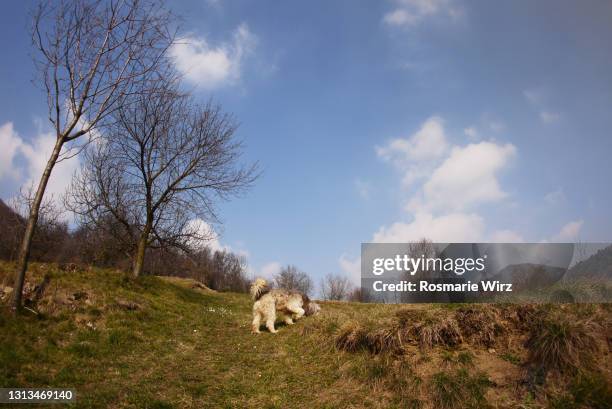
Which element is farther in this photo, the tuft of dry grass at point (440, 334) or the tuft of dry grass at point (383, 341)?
the tuft of dry grass at point (383, 341)

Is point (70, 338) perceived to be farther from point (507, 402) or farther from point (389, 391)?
point (507, 402)

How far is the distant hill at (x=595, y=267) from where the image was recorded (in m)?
11.1

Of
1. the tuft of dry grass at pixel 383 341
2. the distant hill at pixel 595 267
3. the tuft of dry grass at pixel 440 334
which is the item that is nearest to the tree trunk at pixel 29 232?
the tuft of dry grass at pixel 383 341

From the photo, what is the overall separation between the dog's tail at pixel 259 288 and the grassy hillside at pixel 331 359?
5.66ft

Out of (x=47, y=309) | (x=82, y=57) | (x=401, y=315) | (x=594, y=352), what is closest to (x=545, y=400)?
(x=594, y=352)

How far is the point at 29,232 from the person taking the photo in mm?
11422

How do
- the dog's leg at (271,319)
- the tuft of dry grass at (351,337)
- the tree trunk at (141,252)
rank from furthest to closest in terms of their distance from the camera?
the tree trunk at (141,252), the dog's leg at (271,319), the tuft of dry grass at (351,337)

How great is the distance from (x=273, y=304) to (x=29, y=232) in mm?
7464

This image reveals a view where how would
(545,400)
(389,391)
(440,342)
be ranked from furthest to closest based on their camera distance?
(440,342) < (389,391) < (545,400)

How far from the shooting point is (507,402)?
6.21m

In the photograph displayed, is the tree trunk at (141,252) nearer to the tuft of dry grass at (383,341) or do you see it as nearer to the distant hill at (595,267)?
the tuft of dry grass at (383,341)

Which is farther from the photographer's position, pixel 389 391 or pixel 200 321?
pixel 200 321

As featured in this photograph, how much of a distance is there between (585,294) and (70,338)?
12.6 m

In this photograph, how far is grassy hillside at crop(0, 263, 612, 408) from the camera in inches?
254
